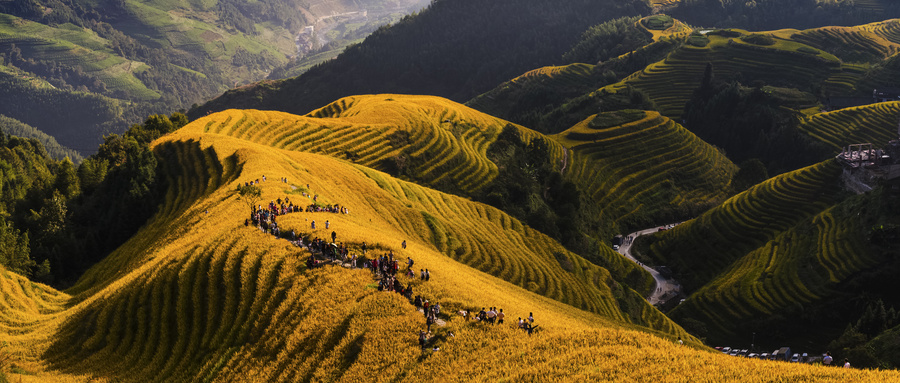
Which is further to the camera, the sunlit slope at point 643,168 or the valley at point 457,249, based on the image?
the sunlit slope at point 643,168

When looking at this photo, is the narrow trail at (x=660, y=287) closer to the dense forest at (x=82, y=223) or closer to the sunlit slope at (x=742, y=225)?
the sunlit slope at (x=742, y=225)

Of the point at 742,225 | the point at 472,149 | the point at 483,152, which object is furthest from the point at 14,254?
the point at 742,225

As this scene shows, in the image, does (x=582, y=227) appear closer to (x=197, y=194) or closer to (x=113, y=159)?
(x=197, y=194)

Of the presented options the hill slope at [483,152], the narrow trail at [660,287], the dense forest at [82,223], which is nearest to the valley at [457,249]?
the dense forest at [82,223]

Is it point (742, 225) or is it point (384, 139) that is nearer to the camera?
point (742, 225)

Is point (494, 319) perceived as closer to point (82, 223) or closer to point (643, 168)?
point (82, 223)

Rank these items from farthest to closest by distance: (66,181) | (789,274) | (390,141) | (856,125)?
(856,125)
(390,141)
(66,181)
(789,274)

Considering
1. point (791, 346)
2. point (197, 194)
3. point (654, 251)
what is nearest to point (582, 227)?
point (654, 251)
